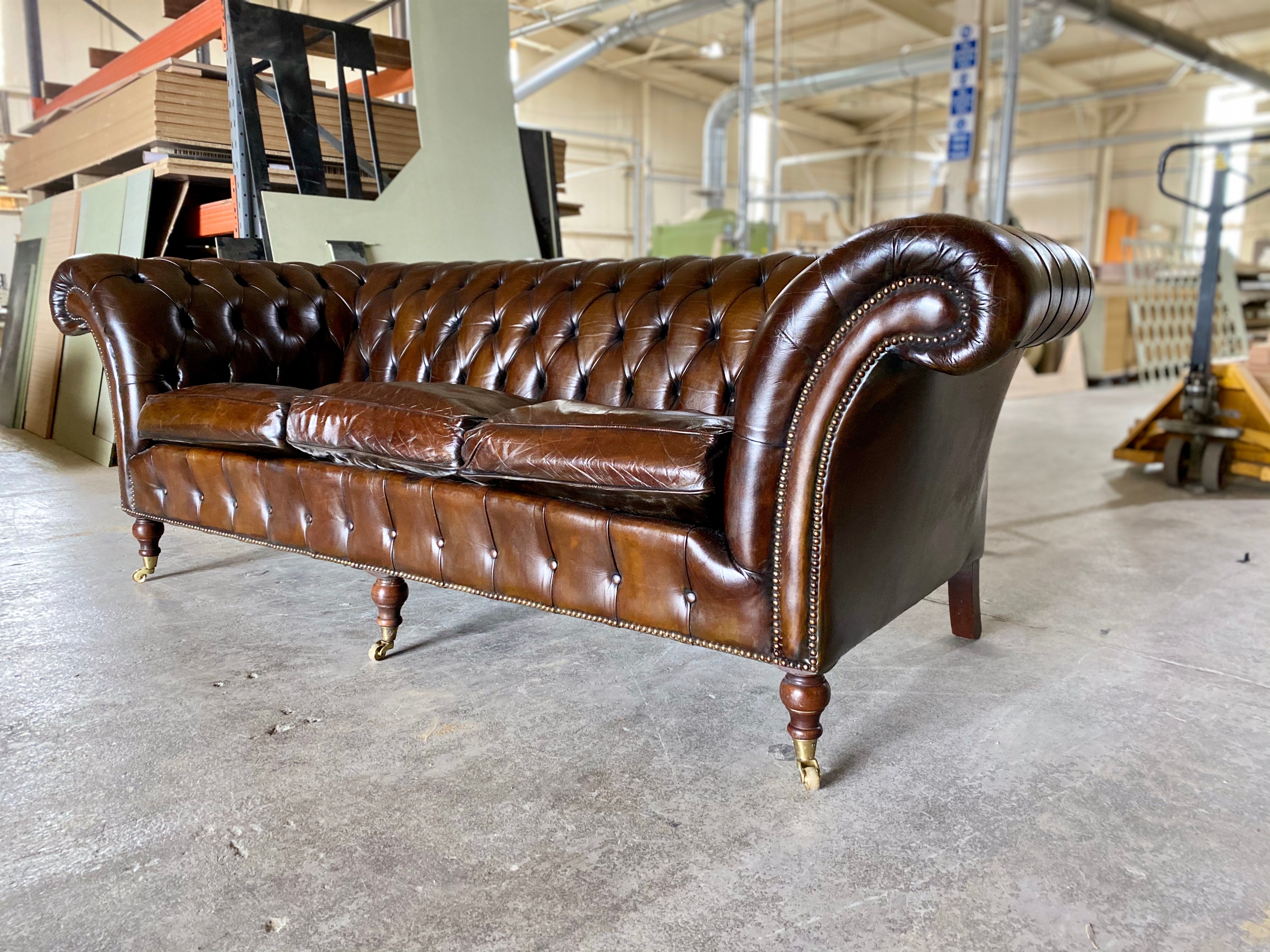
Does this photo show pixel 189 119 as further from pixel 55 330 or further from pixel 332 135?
pixel 55 330

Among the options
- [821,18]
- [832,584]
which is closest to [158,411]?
[832,584]

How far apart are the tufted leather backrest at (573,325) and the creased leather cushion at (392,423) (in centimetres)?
29

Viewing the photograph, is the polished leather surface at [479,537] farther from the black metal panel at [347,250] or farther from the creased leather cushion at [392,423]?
the black metal panel at [347,250]

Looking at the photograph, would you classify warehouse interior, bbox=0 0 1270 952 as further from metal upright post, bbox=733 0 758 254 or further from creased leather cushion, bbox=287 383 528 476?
metal upright post, bbox=733 0 758 254

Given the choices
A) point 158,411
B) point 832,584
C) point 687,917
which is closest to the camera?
point 687,917

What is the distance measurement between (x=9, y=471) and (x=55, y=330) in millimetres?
1030

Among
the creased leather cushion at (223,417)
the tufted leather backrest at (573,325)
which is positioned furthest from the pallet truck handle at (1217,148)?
the creased leather cushion at (223,417)

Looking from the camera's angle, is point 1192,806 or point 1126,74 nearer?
point 1192,806

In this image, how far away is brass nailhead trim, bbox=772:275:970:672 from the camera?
1.28 metres

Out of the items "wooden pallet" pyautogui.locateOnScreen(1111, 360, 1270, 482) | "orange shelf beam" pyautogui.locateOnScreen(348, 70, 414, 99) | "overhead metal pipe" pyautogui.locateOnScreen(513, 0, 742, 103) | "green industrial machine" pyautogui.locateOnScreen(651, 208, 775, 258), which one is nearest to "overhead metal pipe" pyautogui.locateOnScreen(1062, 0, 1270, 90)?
"green industrial machine" pyautogui.locateOnScreen(651, 208, 775, 258)

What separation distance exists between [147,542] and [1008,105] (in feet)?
19.6

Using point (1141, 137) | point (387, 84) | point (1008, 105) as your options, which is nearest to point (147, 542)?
point (387, 84)

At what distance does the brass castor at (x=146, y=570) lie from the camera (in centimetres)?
243

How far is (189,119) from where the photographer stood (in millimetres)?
3611
